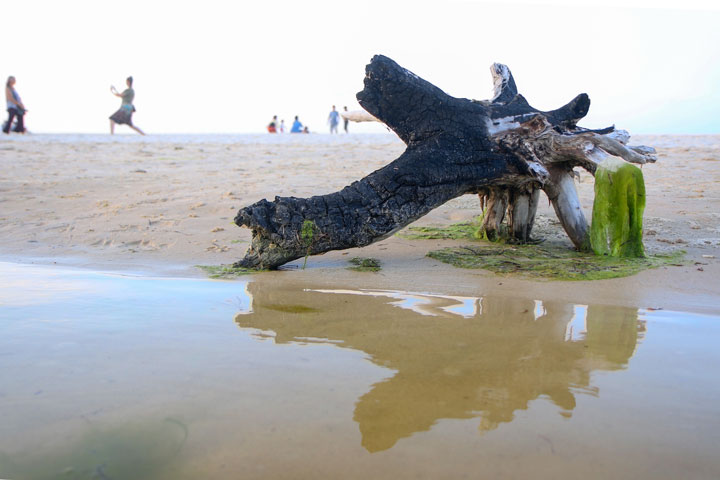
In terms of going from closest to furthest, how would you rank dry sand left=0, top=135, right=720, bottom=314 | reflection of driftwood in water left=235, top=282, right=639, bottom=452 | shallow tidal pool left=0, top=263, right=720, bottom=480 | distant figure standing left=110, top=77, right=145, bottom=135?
shallow tidal pool left=0, top=263, right=720, bottom=480, reflection of driftwood in water left=235, top=282, right=639, bottom=452, dry sand left=0, top=135, right=720, bottom=314, distant figure standing left=110, top=77, right=145, bottom=135

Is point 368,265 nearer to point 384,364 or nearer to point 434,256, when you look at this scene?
point 434,256

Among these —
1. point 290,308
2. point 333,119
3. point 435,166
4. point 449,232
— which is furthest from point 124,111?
point 290,308

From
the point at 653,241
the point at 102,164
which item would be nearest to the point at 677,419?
the point at 653,241

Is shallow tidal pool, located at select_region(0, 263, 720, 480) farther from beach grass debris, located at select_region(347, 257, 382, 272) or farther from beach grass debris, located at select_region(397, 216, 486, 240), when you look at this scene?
beach grass debris, located at select_region(397, 216, 486, 240)

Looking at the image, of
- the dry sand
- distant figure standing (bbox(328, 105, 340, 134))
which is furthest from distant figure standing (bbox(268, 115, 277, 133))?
the dry sand

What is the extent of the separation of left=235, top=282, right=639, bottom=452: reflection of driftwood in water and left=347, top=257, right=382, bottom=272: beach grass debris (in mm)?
790

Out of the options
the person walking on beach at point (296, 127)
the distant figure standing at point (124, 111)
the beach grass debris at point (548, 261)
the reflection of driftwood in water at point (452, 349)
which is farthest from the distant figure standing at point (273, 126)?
the reflection of driftwood in water at point (452, 349)

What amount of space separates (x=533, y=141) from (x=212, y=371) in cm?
329

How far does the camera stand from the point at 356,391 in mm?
2121

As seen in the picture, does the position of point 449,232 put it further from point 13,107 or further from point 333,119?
point 333,119

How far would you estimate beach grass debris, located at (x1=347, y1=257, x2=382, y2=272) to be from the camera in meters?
4.45

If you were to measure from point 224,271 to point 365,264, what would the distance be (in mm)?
1045

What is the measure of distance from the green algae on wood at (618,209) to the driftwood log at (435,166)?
19 centimetres

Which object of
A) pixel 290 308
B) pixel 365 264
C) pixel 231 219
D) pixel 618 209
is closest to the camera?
pixel 290 308
